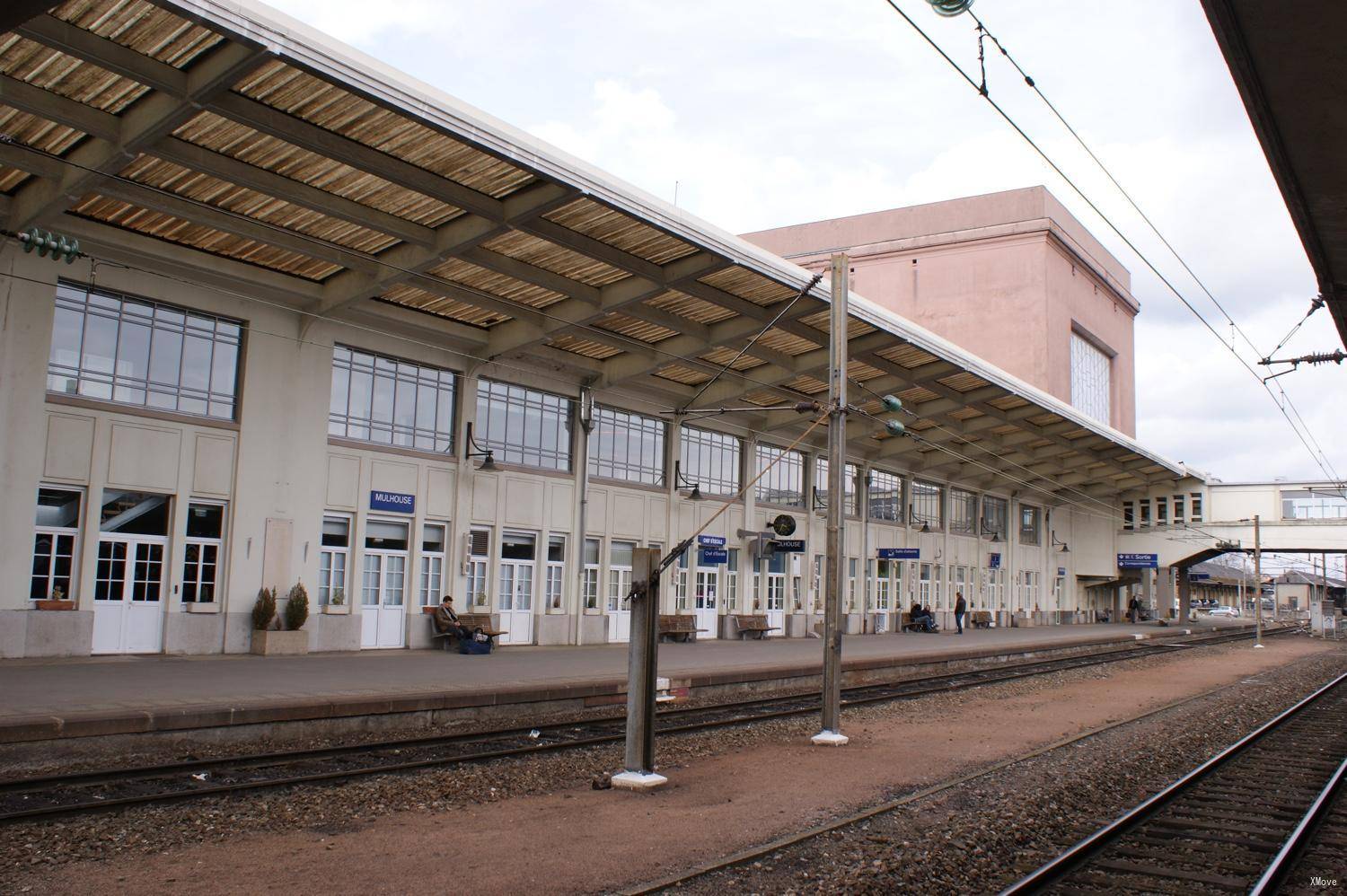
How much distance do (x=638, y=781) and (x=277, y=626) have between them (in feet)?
39.0

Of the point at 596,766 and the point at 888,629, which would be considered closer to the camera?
the point at 596,766

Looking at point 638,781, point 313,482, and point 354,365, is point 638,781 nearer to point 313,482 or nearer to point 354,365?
point 313,482

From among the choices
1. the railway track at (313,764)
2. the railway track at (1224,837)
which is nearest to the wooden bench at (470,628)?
the railway track at (313,764)

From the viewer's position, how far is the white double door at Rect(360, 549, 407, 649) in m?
22.3

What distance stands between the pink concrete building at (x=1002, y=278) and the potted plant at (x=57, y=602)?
1703 inches

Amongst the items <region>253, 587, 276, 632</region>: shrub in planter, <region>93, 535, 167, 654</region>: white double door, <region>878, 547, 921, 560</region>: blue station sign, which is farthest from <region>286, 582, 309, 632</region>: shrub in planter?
<region>878, 547, 921, 560</region>: blue station sign

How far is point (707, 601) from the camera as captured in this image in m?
31.6

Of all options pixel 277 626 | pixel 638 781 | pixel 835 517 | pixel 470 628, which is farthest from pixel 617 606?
pixel 638 781

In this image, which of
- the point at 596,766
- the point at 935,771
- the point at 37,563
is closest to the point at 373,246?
the point at 37,563

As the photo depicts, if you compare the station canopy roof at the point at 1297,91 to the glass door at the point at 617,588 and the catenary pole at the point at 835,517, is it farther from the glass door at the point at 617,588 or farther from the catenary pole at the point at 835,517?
the glass door at the point at 617,588

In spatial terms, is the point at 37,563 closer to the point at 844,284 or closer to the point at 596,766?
the point at 596,766

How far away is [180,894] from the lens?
6.70 meters

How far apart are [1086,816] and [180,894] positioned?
7376 mm

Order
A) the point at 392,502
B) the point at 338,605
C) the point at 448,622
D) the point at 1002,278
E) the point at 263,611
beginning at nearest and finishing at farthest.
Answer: the point at 263,611, the point at 338,605, the point at 392,502, the point at 448,622, the point at 1002,278
